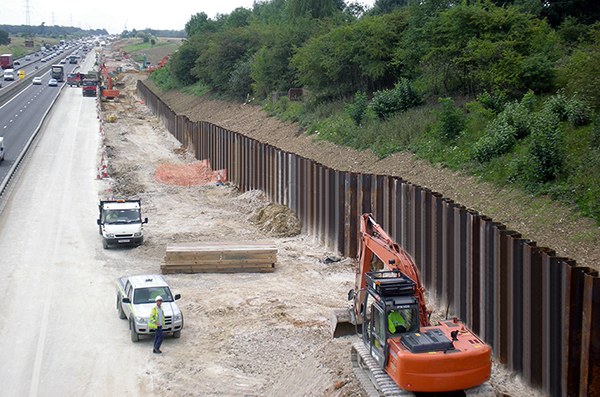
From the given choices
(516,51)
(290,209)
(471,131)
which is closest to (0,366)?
(290,209)

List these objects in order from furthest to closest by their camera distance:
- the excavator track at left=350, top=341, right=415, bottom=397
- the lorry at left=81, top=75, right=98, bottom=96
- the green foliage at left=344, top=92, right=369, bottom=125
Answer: the lorry at left=81, top=75, right=98, bottom=96 → the green foliage at left=344, top=92, right=369, bottom=125 → the excavator track at left=350, top=341, right=415, bottom=397

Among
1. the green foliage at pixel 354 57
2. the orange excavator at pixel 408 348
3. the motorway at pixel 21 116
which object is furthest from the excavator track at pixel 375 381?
the motorway at pixel 21 116

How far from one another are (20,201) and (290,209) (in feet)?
48.0

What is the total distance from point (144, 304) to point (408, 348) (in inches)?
318

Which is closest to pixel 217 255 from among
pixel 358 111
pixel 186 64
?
pixel 358 111

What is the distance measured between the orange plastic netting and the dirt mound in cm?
987

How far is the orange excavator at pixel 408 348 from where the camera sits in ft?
30.3

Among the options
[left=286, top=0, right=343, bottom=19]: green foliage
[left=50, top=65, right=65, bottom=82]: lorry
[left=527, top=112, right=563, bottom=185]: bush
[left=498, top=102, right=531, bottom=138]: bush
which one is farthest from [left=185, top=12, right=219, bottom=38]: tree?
[left=527, top=112, right=563, bottom=185]: bush

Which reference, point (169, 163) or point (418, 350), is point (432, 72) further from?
point (418, 350)

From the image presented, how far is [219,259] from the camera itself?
795 inches

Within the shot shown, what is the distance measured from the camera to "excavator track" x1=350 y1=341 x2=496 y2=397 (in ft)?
31.0

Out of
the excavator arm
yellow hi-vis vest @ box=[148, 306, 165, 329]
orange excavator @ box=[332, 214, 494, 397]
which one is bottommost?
yellow hi-vis vest @ box=[148, 306, 165, 329]

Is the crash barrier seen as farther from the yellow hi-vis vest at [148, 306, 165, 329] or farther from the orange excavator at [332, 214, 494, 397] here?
the yellow hi-vis vest at [148, 306, 165, 329]

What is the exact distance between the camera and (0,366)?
13.2 metres
